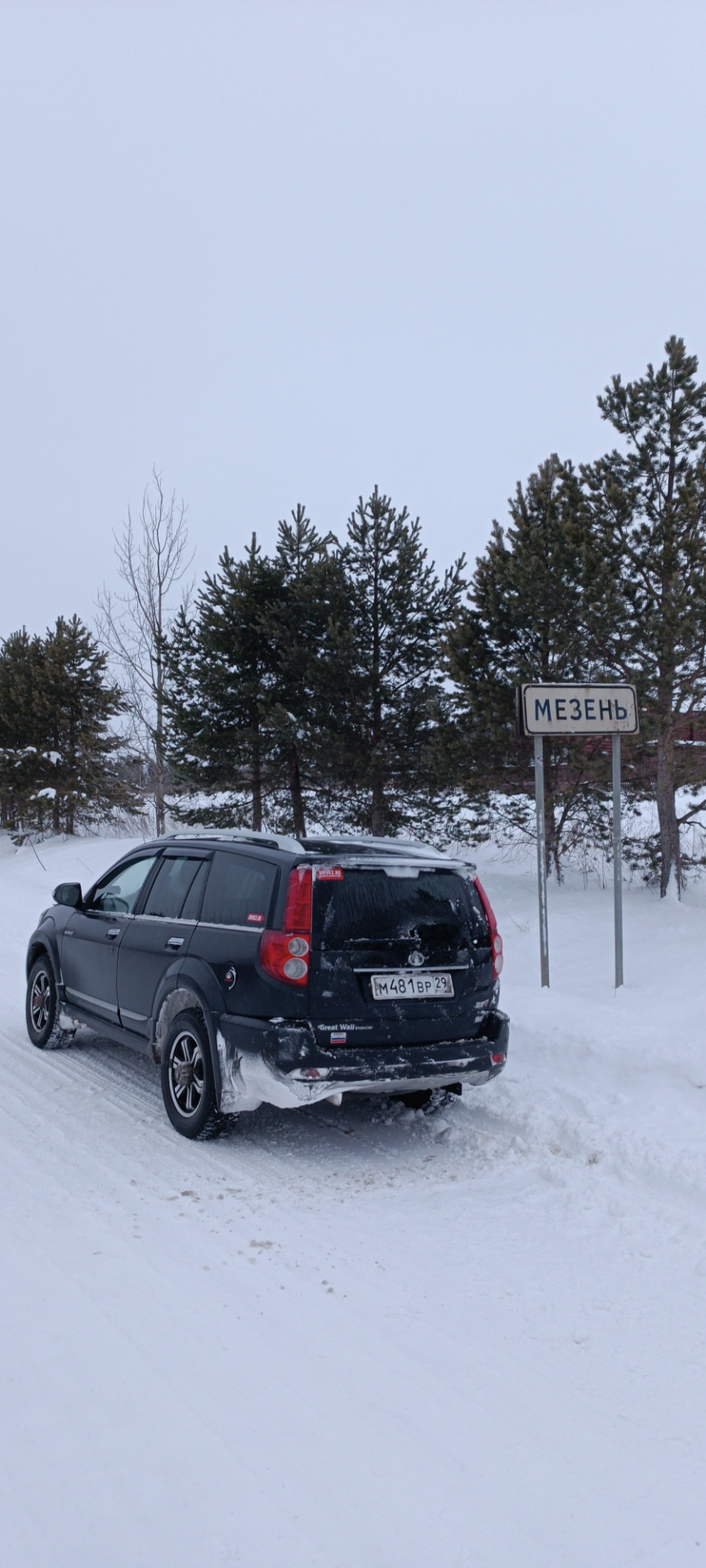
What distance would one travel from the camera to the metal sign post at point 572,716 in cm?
848

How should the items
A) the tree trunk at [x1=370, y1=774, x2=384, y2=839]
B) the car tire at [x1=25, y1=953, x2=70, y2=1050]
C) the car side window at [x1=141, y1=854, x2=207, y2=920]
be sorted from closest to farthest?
the car side window at [x1=141, y1=854, x2=207, y2=920]
the car tire at [x1=25, y1=953, x2=70, y2=1050]
the tree trunk at [x1=370, y1=774, x2=384, y2=839]

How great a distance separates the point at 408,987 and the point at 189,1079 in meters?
1.35

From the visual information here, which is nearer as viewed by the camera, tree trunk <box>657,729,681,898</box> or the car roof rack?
the car roof rack

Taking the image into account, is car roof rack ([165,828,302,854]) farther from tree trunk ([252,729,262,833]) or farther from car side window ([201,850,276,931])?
tree trunk ([252,729,262,833])

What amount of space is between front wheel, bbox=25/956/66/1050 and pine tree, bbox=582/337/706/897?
7.38 m

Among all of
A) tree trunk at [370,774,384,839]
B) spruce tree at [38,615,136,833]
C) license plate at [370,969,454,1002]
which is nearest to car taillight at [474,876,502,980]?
license plate at [370,969,454,1002]

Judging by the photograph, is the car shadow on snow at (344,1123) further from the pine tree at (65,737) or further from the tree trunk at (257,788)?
the pine tree at (65,737)

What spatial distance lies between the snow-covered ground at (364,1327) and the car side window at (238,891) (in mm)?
1200

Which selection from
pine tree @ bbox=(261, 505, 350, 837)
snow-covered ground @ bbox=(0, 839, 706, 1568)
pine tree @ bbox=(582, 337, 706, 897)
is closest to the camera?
snow-covered ground @ bbox=(0, 839, 706, 1568)

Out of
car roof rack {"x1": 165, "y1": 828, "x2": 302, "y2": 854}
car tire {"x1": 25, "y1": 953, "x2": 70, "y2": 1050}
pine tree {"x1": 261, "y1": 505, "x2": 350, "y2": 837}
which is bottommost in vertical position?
car tire {"x1": 25, "y1": 953, "x2": 70, "y2": 1050}

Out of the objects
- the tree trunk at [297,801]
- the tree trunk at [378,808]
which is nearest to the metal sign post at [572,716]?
the tree trunk at [378,808]

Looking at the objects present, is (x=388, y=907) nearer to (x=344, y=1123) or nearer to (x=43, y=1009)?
(x=344, y=1123)

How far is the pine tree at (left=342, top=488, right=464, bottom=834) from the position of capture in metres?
15.8

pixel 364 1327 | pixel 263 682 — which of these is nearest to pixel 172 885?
pixel 364 1327
